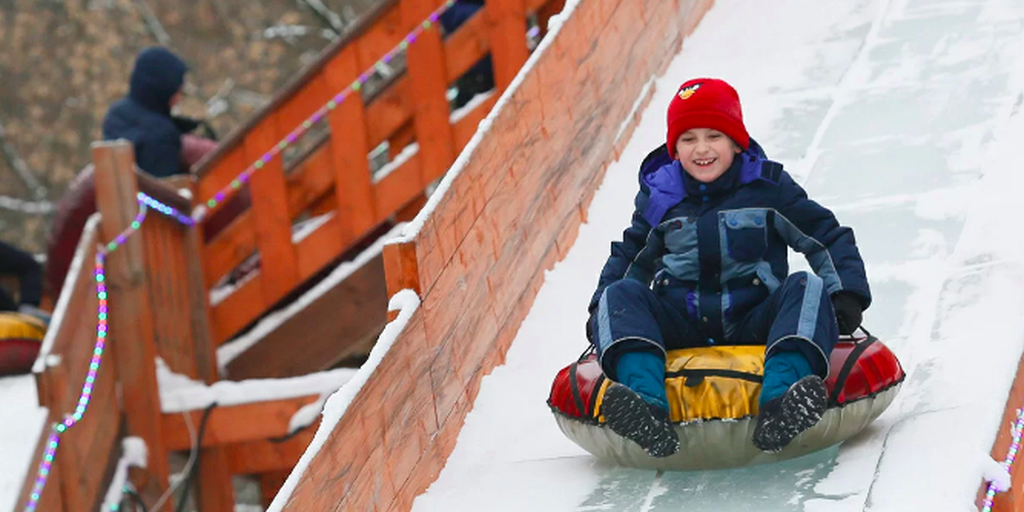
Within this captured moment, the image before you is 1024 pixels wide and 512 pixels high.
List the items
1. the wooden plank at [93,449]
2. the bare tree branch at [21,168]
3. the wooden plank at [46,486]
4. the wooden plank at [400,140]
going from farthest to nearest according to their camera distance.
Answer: the bare tree branch at [21,168] < the wooden plank at [400,140] < the wooden plank at [93,449] < the wooden plank at [46,486]

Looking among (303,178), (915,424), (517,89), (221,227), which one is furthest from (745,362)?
(221,227)

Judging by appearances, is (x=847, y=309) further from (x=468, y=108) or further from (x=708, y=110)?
(x=468, y=108)

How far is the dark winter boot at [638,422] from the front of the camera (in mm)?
3256

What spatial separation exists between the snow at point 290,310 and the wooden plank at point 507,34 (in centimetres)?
74

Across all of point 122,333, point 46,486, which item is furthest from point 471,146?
point 122,333

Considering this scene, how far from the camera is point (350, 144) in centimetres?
619

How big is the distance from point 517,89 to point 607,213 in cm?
61

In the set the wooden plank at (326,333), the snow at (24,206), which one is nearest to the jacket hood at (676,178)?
the wooden plank at (326,333)

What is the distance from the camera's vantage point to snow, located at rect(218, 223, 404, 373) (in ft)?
21.1

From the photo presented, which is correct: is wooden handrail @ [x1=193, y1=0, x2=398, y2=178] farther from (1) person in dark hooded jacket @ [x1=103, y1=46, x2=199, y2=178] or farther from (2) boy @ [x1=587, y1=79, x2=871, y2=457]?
(2) boy @ [x1=587, y1=79, x2=871, y2=457]

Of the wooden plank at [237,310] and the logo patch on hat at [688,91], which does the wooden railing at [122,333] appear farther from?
the logo patch on hat at [688,91]

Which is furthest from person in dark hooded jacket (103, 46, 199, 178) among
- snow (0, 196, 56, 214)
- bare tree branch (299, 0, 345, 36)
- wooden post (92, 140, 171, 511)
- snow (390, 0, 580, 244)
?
snow (0, 196, 56, 214)

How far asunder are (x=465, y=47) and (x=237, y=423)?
5.42 ft

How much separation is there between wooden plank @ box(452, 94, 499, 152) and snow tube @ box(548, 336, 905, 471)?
285 cm
